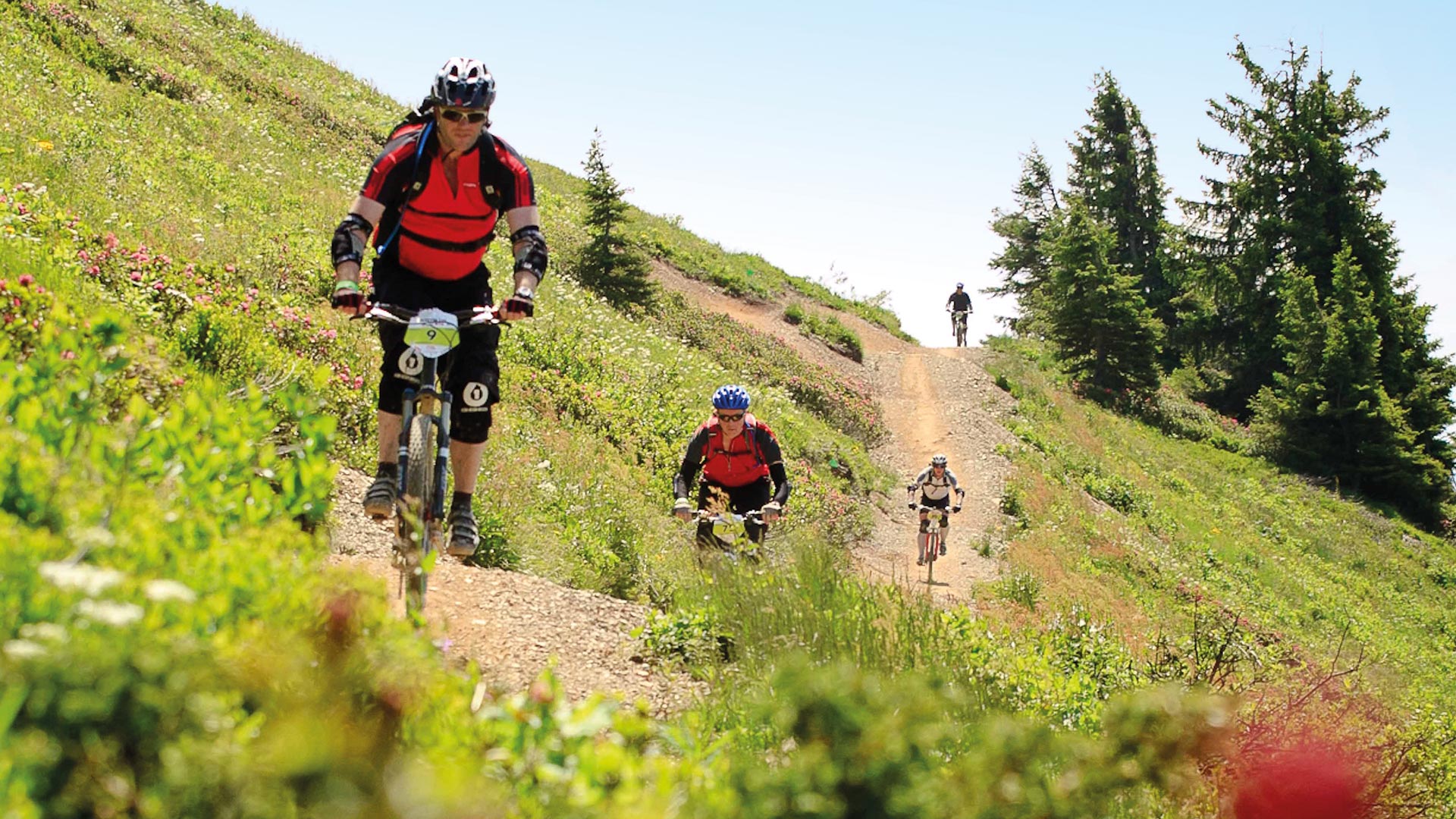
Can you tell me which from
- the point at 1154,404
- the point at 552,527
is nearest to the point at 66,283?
the point at 552,527

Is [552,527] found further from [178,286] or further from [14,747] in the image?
[14,747]

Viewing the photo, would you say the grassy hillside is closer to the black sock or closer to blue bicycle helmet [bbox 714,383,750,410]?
the black sock

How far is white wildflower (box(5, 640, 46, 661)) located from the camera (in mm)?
1660

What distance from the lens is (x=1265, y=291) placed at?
46156 millimetres

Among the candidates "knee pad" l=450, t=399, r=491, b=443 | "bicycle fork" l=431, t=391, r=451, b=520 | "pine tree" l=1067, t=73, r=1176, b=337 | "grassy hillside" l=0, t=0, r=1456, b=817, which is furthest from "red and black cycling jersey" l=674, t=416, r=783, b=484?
"pine tree" l=1067, t=73, r=1176, b=337

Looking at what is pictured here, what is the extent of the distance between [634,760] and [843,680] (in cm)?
49

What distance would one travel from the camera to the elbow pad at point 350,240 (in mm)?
5461

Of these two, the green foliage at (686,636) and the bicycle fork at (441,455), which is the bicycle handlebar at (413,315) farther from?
the green foliage at (686,636)

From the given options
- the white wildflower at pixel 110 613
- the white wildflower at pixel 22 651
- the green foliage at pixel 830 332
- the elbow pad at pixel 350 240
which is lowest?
the white wildflower at pixel 22 651

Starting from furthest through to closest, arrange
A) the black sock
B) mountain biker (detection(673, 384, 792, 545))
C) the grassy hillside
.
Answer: mountain biker (detection(673, 384, 792, 545)) < the black sock < the grassy hillside

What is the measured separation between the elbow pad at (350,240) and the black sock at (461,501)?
1352 millimetres

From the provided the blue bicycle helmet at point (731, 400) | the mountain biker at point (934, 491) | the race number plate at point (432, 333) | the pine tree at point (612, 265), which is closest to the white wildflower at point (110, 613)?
the race number plate at point (432, 333)

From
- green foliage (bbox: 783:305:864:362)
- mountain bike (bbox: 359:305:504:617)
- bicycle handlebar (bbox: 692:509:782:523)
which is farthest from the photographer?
green foliage (bbox: 783:305:864:362)

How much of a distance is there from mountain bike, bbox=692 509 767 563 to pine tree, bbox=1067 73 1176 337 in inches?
1857
